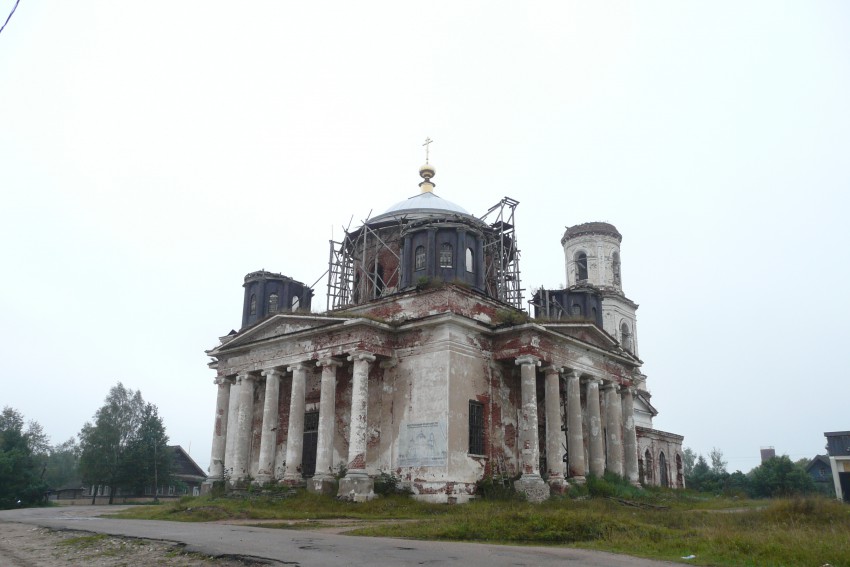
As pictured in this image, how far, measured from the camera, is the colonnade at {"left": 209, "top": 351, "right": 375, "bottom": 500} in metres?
21.7

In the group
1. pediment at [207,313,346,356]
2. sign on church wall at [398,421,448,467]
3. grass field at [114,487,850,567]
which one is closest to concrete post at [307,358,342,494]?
grass field at [114,487,850,567]

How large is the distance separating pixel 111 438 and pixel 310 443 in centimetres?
2774

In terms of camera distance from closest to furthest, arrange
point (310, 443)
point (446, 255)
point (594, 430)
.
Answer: point (310, 443) < point (446, 255) < point (594, 430)

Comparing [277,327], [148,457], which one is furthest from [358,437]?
[148,457]

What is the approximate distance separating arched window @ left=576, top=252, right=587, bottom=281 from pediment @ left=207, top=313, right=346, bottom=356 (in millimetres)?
21898

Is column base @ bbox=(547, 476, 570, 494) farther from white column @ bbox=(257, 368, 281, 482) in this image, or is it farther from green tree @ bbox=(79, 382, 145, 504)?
green tree @ bbox=(79, 382, 145, 504)

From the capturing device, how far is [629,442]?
2783 cm

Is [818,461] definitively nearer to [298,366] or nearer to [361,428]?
[361,428]

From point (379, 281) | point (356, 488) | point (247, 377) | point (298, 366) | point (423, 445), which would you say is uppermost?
point (379, 281)

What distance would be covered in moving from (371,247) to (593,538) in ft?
65.8

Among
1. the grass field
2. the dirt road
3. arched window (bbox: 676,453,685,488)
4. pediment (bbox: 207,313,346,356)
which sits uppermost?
pediment (bbox: 207,313,346,356)

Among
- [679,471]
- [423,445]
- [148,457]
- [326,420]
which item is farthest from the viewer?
[679,471]

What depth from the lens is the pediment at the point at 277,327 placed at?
24016 millimetres

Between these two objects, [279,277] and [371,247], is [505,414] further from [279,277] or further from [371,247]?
[279,277]
